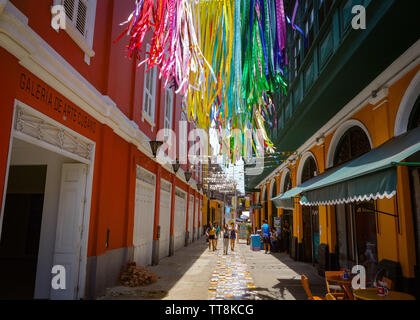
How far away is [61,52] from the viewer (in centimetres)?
559

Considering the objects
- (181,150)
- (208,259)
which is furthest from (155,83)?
(208,259)

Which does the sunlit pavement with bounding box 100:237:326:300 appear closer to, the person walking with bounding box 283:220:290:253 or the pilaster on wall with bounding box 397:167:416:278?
the pilaster on wall with bounding box 397:167:416:278

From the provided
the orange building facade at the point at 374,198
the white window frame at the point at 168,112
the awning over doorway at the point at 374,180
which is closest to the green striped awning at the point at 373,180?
the awning over doorway at the point at 374,180

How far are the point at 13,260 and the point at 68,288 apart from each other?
287 inches

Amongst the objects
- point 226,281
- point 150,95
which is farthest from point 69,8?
point 226,281

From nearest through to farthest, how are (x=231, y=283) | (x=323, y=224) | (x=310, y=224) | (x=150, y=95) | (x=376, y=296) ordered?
(x=376, y=296) < (x=231, y=283) < (x=323, y=224) < (x=150, y=95) < (x=310, y=224)

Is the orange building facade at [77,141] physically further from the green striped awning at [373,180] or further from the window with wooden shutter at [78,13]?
the green striped awning at [373,180]

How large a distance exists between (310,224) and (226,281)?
6030mm

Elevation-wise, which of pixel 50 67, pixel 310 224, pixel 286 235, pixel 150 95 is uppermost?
pixel 150 95

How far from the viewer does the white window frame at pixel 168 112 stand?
14.4 meters

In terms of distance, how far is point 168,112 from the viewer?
15.1 m

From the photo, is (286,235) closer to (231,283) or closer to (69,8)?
(231,283)

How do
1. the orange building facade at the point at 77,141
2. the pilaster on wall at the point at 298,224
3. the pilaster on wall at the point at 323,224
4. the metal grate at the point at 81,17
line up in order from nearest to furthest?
the orange building facade at the point at 77,141, the metal grate at the point at 81,17, the pilaster on wall at the point at 323,224, the pilaster on wall at the point at 298,224

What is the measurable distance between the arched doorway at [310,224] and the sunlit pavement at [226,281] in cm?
60
